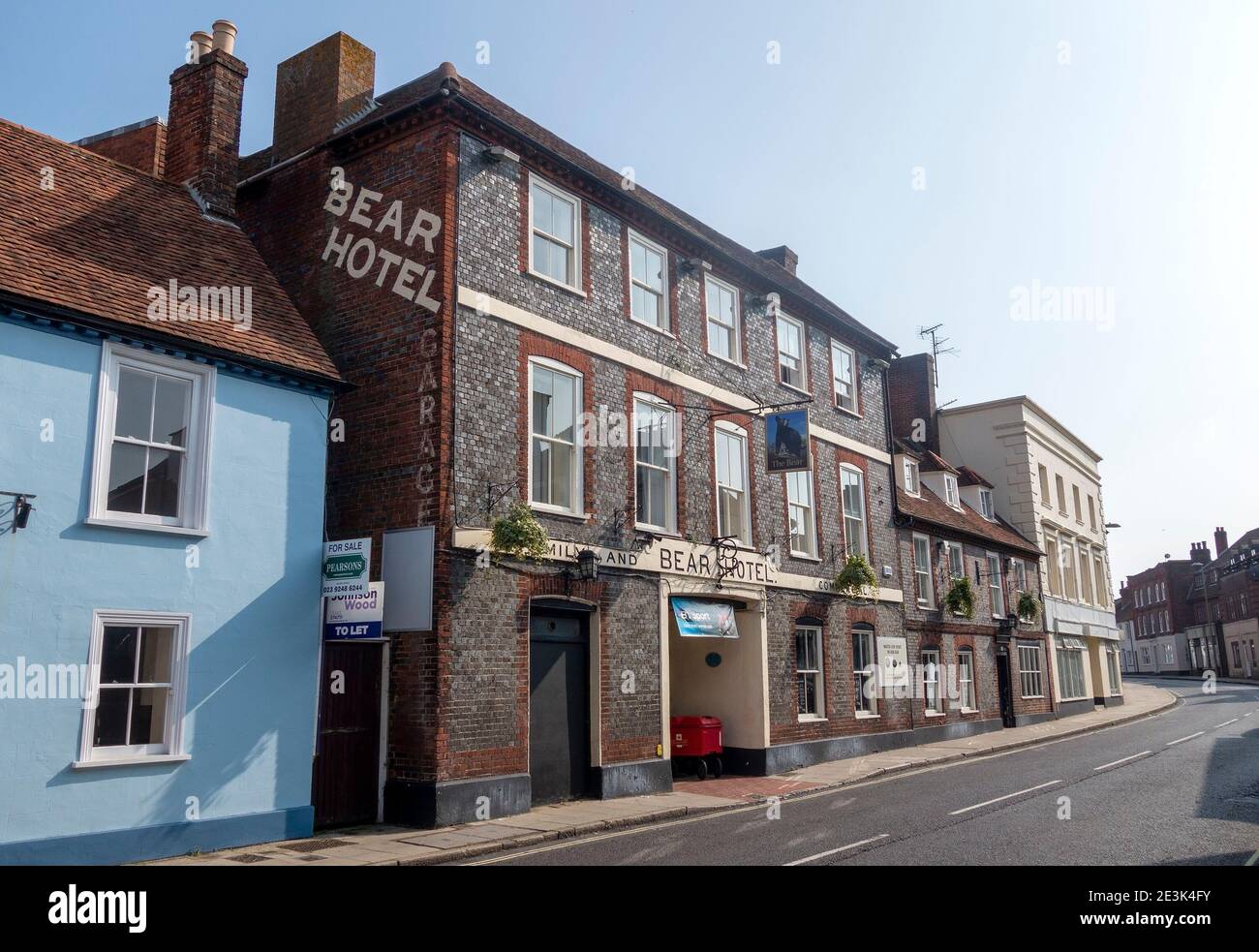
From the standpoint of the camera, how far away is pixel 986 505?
35.5 m

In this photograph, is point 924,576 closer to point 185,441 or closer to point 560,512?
point 560,512

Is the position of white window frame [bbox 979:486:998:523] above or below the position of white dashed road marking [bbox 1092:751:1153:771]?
above

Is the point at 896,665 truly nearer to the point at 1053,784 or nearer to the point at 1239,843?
the point at 1053,784

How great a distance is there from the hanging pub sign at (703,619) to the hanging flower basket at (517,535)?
14.9ft

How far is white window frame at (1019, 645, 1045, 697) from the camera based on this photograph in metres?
32.7

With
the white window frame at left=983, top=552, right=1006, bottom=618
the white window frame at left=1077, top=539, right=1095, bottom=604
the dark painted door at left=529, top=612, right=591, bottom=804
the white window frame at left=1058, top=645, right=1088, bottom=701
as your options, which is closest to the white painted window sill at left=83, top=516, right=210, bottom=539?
the dark painted door at left=529, top=612, right=591, bottom=804

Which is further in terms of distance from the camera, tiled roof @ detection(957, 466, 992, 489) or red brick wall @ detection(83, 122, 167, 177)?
tiled roof @ detection(957, 466, 992, 489)

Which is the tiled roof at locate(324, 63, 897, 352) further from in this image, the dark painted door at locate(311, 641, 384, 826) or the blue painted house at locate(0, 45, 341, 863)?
Answer: the dark painted door at locate(311, 641, 384, 826)

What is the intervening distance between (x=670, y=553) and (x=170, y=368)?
8.80m

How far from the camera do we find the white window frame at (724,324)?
64.3ft

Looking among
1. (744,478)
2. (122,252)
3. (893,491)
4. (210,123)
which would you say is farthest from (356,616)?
(893,491)

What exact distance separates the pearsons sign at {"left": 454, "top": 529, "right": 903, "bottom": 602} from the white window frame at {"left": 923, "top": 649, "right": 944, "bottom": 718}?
19.9ft
